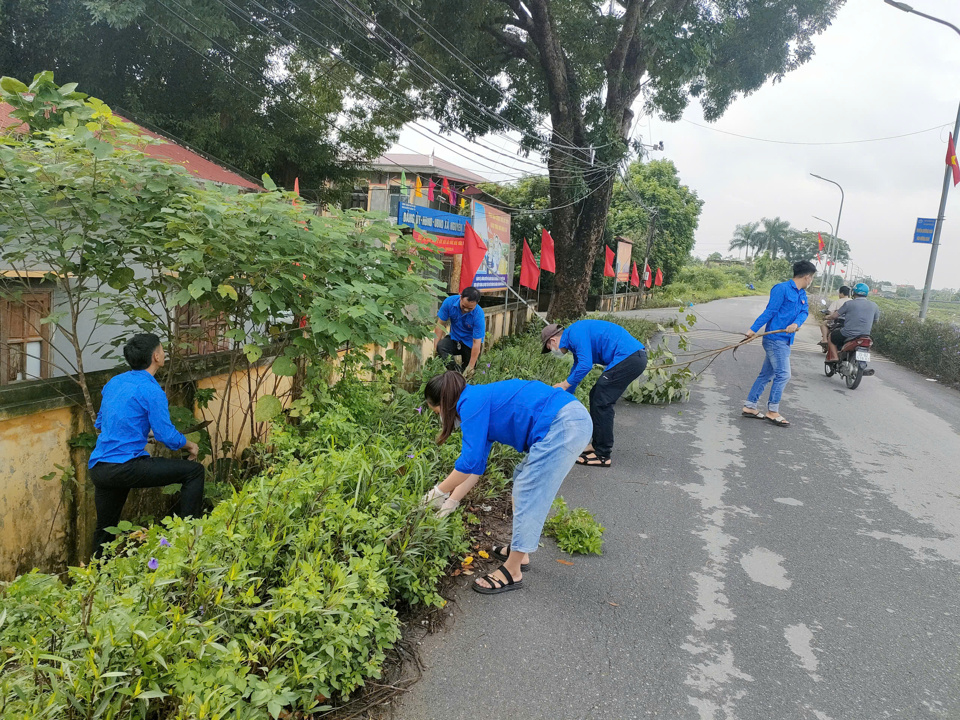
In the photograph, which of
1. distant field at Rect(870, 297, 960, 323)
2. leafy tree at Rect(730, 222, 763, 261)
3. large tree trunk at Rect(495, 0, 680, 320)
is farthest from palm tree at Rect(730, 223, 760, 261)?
large tree trunk at Rect(495, 0, 680, 320)

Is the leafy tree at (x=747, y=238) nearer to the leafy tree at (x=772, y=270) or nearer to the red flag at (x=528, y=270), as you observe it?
the leafy tree at (x=772, y=270)

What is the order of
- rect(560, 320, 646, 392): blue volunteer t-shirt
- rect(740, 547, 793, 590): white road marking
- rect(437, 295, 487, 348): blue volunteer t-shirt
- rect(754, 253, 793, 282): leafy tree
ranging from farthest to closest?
rect(754, 253, 793, 282): leafy tree
rect(437, 295, 487, 348): blue volunteer t-shirt
rect(560, 320, 646, 392): blue volunteer t-shirt
rect(740, 547, 793, 590): white road marking

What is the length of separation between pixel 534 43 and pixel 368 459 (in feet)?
39.3

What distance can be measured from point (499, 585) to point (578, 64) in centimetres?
1312

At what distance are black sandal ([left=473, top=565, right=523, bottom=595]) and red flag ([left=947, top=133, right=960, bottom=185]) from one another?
15776mm

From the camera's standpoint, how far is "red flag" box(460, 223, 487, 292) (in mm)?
9969

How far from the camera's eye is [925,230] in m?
15.6

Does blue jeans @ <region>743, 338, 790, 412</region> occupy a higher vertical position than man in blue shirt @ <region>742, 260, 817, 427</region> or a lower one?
lower

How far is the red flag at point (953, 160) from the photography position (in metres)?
14.6

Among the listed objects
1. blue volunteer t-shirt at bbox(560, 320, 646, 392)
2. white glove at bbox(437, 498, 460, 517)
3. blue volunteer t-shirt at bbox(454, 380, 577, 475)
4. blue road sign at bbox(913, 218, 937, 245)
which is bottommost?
white glove at bbox(437, 498, 460, 517)

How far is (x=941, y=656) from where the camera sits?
3.29 m

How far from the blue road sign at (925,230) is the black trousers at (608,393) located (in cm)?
1334

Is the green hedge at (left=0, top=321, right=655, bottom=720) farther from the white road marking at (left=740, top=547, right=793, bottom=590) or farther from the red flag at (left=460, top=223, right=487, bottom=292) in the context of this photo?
the red flag at (left=460, top=223, right=487, bottom=292)

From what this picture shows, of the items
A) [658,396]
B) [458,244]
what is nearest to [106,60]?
[458,244]
